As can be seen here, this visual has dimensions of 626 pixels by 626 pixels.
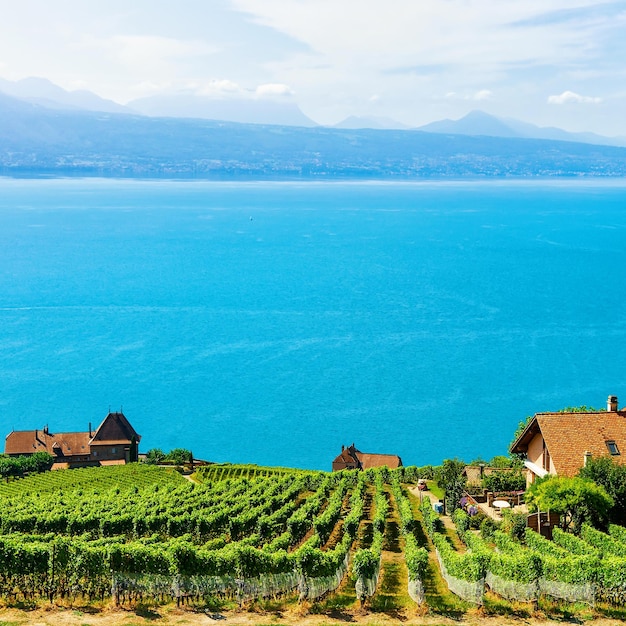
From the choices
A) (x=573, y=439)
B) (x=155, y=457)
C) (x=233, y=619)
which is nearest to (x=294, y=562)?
(x=233, y=619)

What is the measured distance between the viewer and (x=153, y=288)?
594 ft

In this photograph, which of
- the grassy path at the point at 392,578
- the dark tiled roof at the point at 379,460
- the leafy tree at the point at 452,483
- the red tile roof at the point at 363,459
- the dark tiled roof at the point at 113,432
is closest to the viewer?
the grassy path at the point at 392,578

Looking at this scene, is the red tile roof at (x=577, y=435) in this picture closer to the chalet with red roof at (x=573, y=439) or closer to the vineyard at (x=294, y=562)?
the chalet with red roof at (x=573, y=439)

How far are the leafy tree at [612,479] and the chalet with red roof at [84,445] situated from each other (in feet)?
196

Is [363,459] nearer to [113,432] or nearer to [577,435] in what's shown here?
[113,432]

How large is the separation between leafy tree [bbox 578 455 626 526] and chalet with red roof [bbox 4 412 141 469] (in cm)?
5972

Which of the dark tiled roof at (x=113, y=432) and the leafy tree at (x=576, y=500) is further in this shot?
the dark tiled roof at (x=113, y=432)

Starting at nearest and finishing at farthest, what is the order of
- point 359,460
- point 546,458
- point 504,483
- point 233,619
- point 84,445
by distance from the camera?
1. point 233,619
2. point 546,458
3. point 504,483
4. point 359,460
5. point 84,445

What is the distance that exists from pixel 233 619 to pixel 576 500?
1643cm

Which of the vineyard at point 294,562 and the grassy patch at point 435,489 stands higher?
the vineyard at point 294,562

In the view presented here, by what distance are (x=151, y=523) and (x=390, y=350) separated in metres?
92.9

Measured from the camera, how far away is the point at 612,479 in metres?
33.8

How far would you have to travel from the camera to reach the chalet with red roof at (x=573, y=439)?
119 feet

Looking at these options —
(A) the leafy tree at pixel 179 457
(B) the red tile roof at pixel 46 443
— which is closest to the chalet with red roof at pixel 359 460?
→ (A) the leafy tree at pixel 179 457
